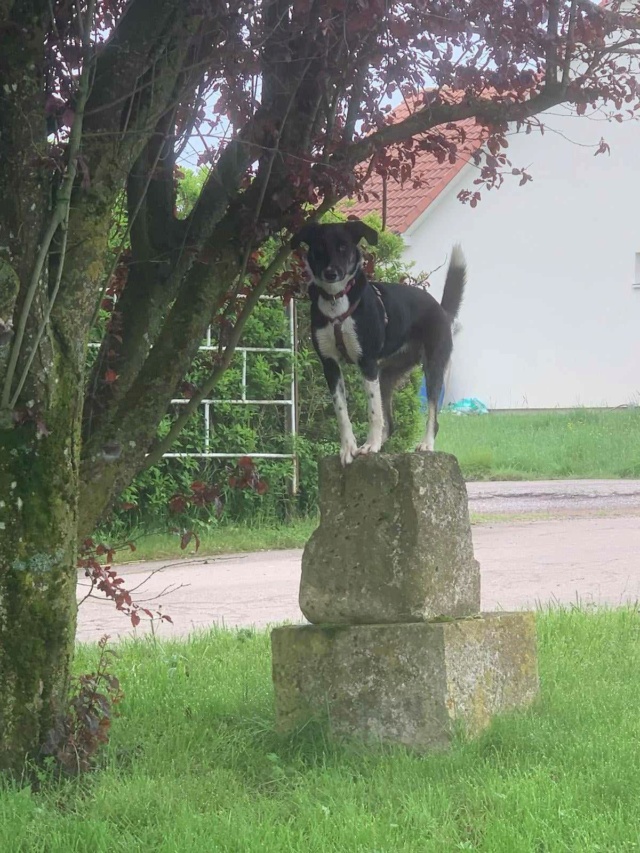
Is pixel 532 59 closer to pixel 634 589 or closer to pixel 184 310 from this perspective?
pixel 184 310

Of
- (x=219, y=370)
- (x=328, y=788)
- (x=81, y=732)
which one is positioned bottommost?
(x=328, y=788)

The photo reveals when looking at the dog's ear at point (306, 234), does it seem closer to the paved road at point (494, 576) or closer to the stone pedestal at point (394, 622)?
the stone pedestal at point (394, 622)

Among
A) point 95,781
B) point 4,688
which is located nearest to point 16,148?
point 4,688

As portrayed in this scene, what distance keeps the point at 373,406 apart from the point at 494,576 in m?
4.73

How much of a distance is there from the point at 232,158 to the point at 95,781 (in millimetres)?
2346

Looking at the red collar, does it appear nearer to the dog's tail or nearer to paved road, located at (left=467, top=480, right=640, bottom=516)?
the dog's tail

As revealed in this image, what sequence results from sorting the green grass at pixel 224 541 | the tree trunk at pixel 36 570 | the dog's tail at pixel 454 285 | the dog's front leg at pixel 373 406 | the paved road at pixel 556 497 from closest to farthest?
the tree trunk at pixel 36 570 → the dog's front leg at pixel 373 406 → the dog's tail at pixel 454 285 → the green grass at pixel 224 541 → the paved road at pixel 556 497

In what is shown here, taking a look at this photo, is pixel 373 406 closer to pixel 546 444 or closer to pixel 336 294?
pixel 336 294

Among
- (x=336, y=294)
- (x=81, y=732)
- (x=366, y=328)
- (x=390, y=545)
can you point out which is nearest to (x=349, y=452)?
(x=390, y=545)

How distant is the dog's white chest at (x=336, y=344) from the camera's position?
14.5 ft

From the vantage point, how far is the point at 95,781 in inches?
155

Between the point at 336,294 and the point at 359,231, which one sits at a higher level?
the point at 359,231

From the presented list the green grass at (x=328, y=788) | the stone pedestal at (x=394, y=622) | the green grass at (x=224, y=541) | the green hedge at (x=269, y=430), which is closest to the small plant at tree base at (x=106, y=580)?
the green grass at (x=328, y=788)

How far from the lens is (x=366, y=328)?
4445mm
